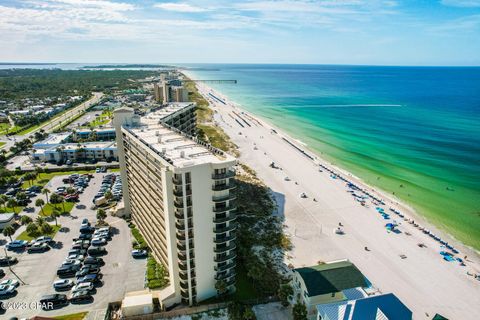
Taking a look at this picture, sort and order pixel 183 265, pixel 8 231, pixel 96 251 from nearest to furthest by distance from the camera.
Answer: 1. pixel 183 265
2. pixel 96 251
3. pixel 8 231

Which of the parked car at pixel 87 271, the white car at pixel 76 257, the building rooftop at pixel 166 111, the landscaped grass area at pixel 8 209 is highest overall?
the building rooftop at pixel 166 111

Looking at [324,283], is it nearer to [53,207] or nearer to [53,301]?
[53,301]

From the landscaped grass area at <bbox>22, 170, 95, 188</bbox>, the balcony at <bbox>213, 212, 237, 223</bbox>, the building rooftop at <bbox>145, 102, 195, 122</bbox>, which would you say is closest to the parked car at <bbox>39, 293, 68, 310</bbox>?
the balcony at <bbox>213, 212, 237, 223</bbox>

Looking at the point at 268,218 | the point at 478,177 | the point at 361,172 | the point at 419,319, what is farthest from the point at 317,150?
the point at 419,319

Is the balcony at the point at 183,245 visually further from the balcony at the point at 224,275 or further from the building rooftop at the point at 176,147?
the building rooftop at the point at 176,147

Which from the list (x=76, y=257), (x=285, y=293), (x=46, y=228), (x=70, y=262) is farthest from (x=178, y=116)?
(x=285, y=293)

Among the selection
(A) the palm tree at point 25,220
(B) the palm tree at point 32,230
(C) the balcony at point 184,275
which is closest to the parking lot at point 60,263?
(B) the palm tree at point 32,230
